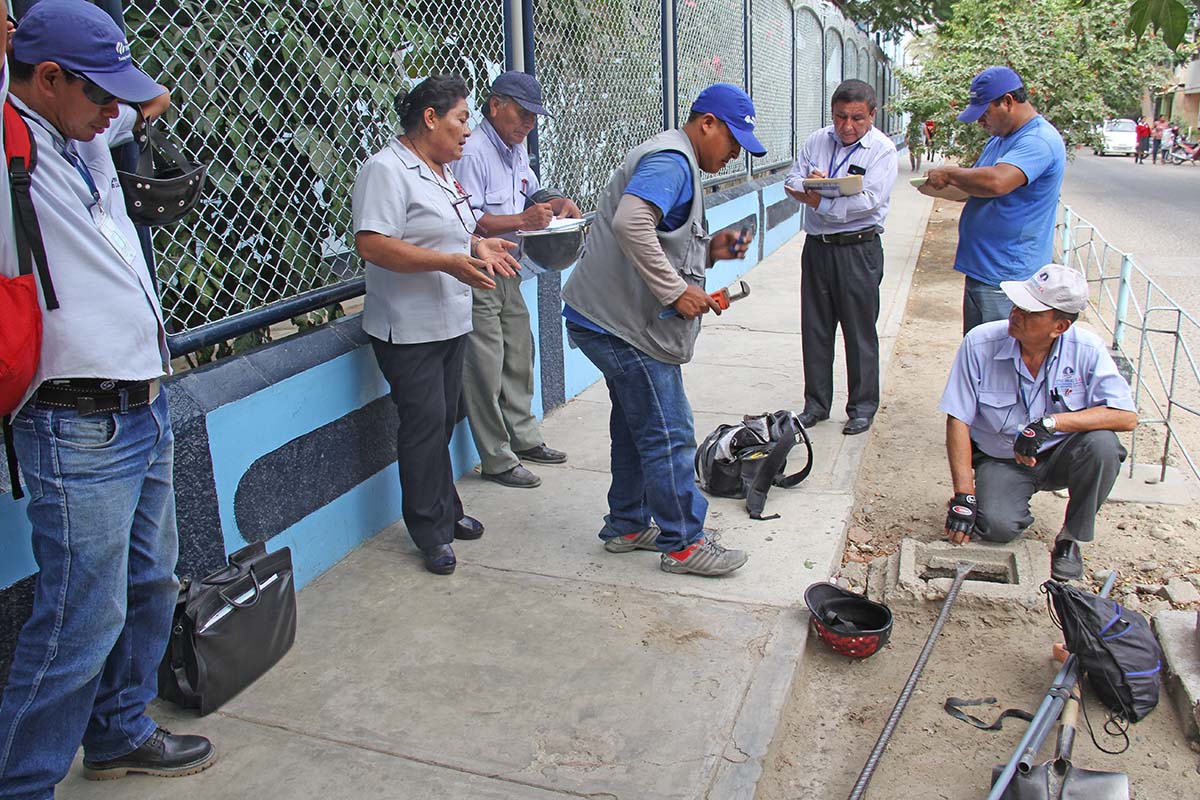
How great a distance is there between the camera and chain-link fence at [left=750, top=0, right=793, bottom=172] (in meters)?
11.6

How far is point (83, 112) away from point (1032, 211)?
4.13m

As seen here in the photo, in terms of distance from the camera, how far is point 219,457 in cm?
331

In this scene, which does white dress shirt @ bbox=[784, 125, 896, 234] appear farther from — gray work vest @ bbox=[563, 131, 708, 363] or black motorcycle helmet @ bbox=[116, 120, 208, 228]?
black motorcycle helmet @ bbox=[116, 120, 208, 228]

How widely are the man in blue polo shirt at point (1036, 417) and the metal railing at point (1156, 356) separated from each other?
681 millimetres

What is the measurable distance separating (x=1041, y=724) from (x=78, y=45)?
2.98m

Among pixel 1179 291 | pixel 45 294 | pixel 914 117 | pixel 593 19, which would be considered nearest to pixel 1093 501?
pixel 45 294

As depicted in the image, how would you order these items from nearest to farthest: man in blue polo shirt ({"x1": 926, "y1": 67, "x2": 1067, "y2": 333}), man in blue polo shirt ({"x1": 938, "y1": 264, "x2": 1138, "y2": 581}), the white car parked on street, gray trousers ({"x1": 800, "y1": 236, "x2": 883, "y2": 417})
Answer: man in blue polo shirt ({"x1": 938, "y1": 264, "x2": 1138, "y2": 581}), man in blue polo shirt ({"x1": 926, "y1": 67, "x2": 1067, "y2": 333}), gray trousers ({"x1": 800, "y1": 236, "x2": 883, "y2": 417}), the white car parked on street

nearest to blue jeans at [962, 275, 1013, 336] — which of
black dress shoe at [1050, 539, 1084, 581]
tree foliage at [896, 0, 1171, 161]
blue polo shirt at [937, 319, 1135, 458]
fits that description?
blue polo shirt at [937, 319, 1135, 458]

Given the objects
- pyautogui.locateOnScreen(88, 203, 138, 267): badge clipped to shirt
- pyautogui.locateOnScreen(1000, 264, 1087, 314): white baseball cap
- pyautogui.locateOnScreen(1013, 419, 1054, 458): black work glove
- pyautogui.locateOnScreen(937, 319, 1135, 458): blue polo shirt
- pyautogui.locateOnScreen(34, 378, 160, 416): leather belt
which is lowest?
pyautogui.locateOnScreen(1013, 419, 1054, 458): black work glove

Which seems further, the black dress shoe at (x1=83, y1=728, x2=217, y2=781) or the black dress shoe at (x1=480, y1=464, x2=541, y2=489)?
the black dress shoe at (x1=480, y1=464, x2=541, y2=489)

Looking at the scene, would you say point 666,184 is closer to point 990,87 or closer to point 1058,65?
point 990,87

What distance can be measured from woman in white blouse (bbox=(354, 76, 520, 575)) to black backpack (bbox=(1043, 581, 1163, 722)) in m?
2.17

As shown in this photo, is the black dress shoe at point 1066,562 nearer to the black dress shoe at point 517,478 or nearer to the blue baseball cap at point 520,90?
the black dress shoe at point 517,478

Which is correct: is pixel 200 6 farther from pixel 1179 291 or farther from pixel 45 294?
pixel 1179 291
